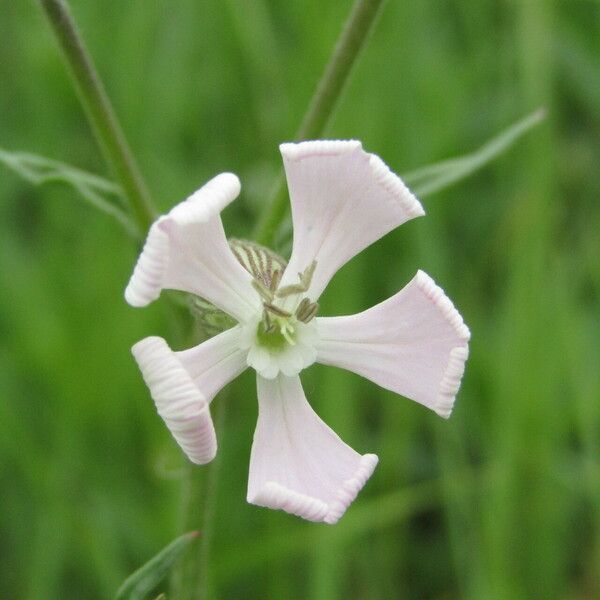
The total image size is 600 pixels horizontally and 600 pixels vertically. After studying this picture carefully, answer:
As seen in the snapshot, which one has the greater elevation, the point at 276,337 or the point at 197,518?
the point at 276,337

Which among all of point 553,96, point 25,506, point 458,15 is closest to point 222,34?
point 458,15

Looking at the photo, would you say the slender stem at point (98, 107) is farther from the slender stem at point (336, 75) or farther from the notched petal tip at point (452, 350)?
the notched petal tip at point (452, 350)

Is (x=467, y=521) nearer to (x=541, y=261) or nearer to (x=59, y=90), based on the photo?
(x=541, y=261)

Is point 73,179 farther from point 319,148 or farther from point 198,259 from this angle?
point 319,148

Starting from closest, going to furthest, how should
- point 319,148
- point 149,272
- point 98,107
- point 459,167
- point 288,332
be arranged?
1. point 149,272
2. point 319,148
3. point 288,332
4. point 98,107
5. point 459,167

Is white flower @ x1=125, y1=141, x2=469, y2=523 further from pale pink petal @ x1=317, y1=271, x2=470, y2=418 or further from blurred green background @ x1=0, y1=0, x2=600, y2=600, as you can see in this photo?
blurred green background @ x1=0, y1=0, x2=600, y2=600

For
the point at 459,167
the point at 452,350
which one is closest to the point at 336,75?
the point at 459,167

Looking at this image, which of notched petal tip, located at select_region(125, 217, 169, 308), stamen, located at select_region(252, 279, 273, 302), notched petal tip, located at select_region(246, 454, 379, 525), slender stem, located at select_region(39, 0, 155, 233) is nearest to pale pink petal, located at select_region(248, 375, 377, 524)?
notched petal tip, located at select_region(246, 454, 379, 525)
